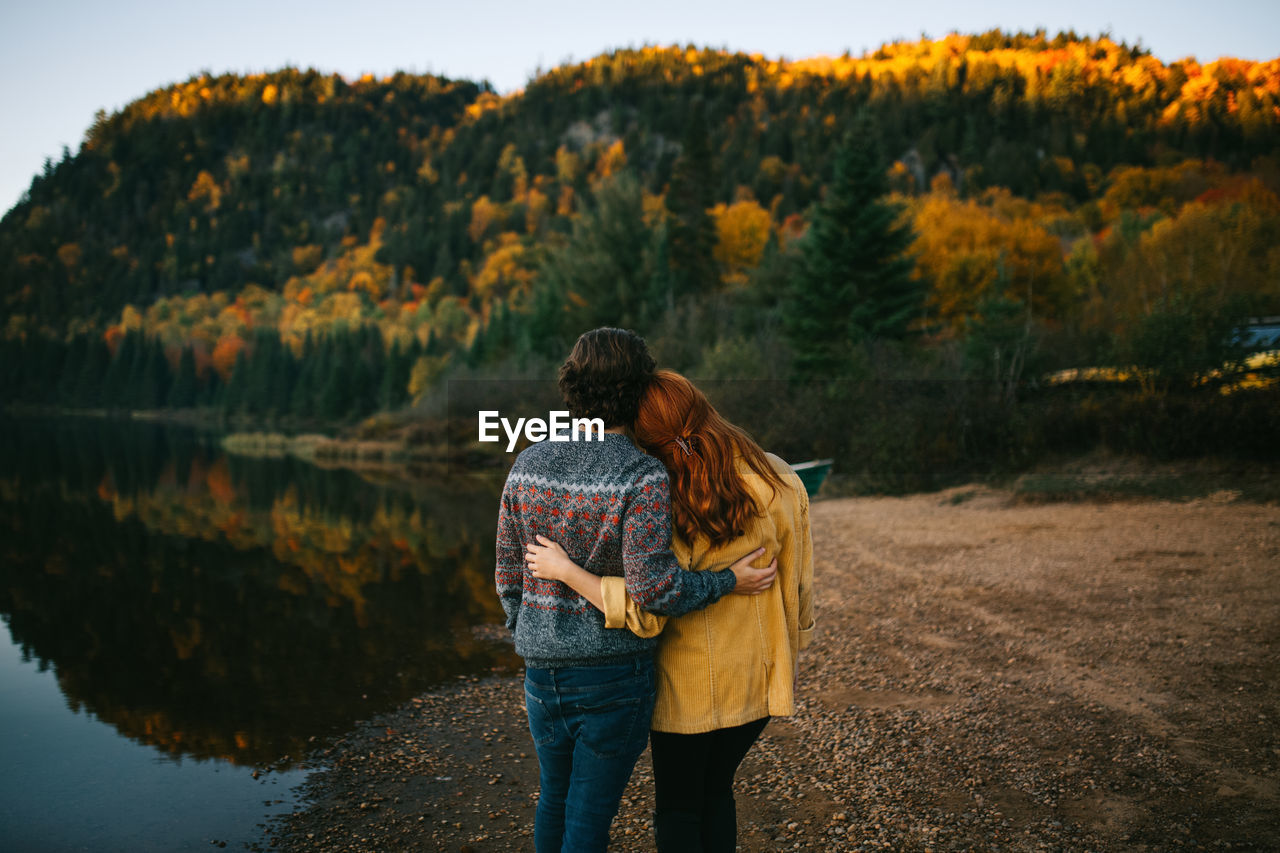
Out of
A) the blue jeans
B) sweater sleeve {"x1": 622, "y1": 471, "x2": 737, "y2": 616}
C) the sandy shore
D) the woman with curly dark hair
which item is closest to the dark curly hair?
the woman with curly dark hair

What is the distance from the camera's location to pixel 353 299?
141 m

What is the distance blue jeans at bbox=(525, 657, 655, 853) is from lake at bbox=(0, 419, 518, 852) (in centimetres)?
422

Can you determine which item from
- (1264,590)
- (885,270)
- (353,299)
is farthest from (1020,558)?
(353,299)

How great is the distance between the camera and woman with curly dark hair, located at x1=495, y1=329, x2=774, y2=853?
249 centimetres

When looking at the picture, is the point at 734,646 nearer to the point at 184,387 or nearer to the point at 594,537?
the point at 594,537

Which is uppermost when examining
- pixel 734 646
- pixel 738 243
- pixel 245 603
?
pixel 738 243

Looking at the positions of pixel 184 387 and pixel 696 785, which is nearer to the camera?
pixel 696 785

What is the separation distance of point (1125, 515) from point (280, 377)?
98514mm

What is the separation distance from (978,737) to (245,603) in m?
12.9

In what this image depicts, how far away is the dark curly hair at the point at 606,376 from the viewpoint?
2.54m

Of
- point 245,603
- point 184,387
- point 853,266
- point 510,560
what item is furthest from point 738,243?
point 184,387

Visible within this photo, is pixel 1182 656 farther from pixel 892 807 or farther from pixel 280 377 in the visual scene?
pixel 280 377

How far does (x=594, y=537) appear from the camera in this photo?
8.39ft

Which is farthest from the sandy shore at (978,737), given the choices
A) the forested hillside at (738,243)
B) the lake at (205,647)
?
the forested hillside at (738,243)
